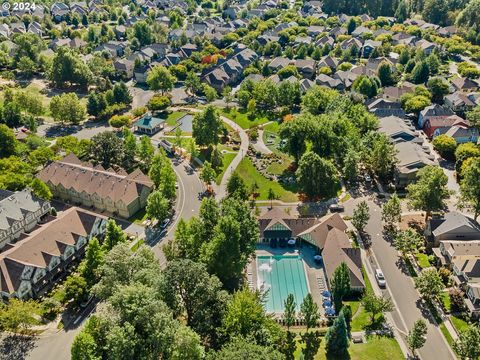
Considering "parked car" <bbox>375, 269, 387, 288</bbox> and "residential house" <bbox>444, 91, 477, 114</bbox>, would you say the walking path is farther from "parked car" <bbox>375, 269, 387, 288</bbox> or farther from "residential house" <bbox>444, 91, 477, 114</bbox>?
"residential house" <bbox>444, 91, 477, 114</bbox>

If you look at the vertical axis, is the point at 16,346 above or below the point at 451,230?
below

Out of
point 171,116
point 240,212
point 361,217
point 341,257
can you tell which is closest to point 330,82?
point 171,116

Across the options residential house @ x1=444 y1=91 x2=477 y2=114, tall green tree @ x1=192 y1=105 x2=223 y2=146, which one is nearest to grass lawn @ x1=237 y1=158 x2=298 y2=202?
tall green tree @ x1=192 y1=105 x2=223 y2=146

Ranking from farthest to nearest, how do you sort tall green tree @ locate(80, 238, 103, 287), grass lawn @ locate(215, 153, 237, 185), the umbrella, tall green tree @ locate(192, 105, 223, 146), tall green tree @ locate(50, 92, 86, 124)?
1. tall green tree @ locate(50, 92, 86, 124)
2. tall green tree @ locate(192, 105, 223, 146)
3. grass lawn @ locate(215, 153, 237, 185)
4. tall green tree @ locate(80, 238, 103, 287)
5. the umbrella

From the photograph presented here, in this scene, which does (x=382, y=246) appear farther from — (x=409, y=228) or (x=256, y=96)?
(x=256, y=96)

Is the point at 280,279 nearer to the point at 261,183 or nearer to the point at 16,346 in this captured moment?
the point at 261,183

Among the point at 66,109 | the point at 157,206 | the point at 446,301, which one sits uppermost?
the point at 157,206

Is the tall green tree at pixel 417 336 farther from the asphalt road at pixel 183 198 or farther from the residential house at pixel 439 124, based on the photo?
the residential house at pixel 439 124
